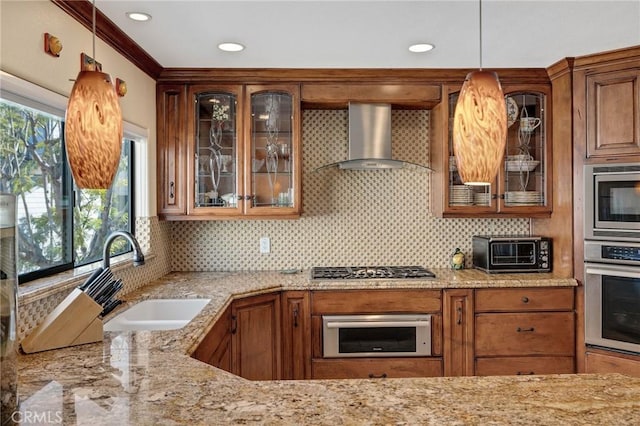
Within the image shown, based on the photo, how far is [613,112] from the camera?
2.92m

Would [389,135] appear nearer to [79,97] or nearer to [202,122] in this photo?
[202,122]

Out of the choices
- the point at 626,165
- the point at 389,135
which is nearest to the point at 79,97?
the point at 389,135

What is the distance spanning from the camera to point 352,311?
3.07 m

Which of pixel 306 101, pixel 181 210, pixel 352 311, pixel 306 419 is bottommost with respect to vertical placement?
pixel 352 311

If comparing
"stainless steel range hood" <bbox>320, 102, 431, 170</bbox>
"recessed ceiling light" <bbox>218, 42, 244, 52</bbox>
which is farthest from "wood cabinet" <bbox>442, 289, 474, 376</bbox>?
"recessed ceiling light" <bbox>218, 42, 244, 52</bbox>

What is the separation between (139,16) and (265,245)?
1878 millimetres

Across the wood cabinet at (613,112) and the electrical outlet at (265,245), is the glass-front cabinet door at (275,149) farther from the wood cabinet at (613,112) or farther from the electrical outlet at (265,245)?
the wood cabinet at (613,112)

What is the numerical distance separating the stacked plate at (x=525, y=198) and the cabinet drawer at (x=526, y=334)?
31.2 inches

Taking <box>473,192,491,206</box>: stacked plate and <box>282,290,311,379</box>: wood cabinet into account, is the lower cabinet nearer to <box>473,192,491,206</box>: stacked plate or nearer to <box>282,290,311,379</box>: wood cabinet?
<box>282,290,311,379</box>: wood cabinet

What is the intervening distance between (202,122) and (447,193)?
185cm

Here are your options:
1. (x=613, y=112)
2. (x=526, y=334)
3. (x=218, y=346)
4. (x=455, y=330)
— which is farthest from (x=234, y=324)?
(x=613, y=112)

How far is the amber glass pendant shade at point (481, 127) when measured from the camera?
4.51 feet

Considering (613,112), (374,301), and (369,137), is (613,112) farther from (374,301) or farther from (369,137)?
(374,301)

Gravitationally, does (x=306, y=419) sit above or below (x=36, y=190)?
below
